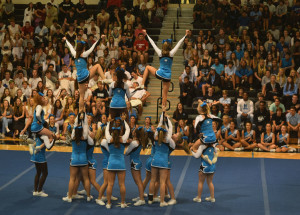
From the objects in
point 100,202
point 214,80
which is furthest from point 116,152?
point 214,80

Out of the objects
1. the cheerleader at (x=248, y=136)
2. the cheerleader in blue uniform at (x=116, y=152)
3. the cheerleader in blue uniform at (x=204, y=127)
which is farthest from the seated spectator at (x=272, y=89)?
the cheerleader in blue uniform at (x=116, y=152)

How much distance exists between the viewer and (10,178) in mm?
13734

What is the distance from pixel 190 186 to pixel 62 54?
972cm

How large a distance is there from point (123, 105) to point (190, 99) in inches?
270

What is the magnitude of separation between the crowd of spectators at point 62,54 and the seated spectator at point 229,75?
9.31ft

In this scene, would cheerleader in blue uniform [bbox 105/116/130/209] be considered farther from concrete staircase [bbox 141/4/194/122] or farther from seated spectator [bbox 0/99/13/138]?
seated spectator [bbox 0/99/13/138]

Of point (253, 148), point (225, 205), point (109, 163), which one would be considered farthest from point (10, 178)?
point (253, 148)

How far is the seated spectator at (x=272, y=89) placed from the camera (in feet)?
60.1

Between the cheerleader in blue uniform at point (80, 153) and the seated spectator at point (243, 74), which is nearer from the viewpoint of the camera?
the cheerleader in blue uniform at point (80, 153)

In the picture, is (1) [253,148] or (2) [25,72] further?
(2) [25,72]

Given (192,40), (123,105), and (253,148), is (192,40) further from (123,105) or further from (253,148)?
(123,105)

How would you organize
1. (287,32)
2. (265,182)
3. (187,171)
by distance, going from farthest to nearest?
(287,32) → (187,171) → (265,182)

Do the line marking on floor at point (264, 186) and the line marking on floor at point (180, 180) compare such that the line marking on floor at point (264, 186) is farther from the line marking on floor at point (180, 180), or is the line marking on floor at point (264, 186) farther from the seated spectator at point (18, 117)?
the seated spectator at point (18, 117)

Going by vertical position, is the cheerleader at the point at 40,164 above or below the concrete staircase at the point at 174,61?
below
